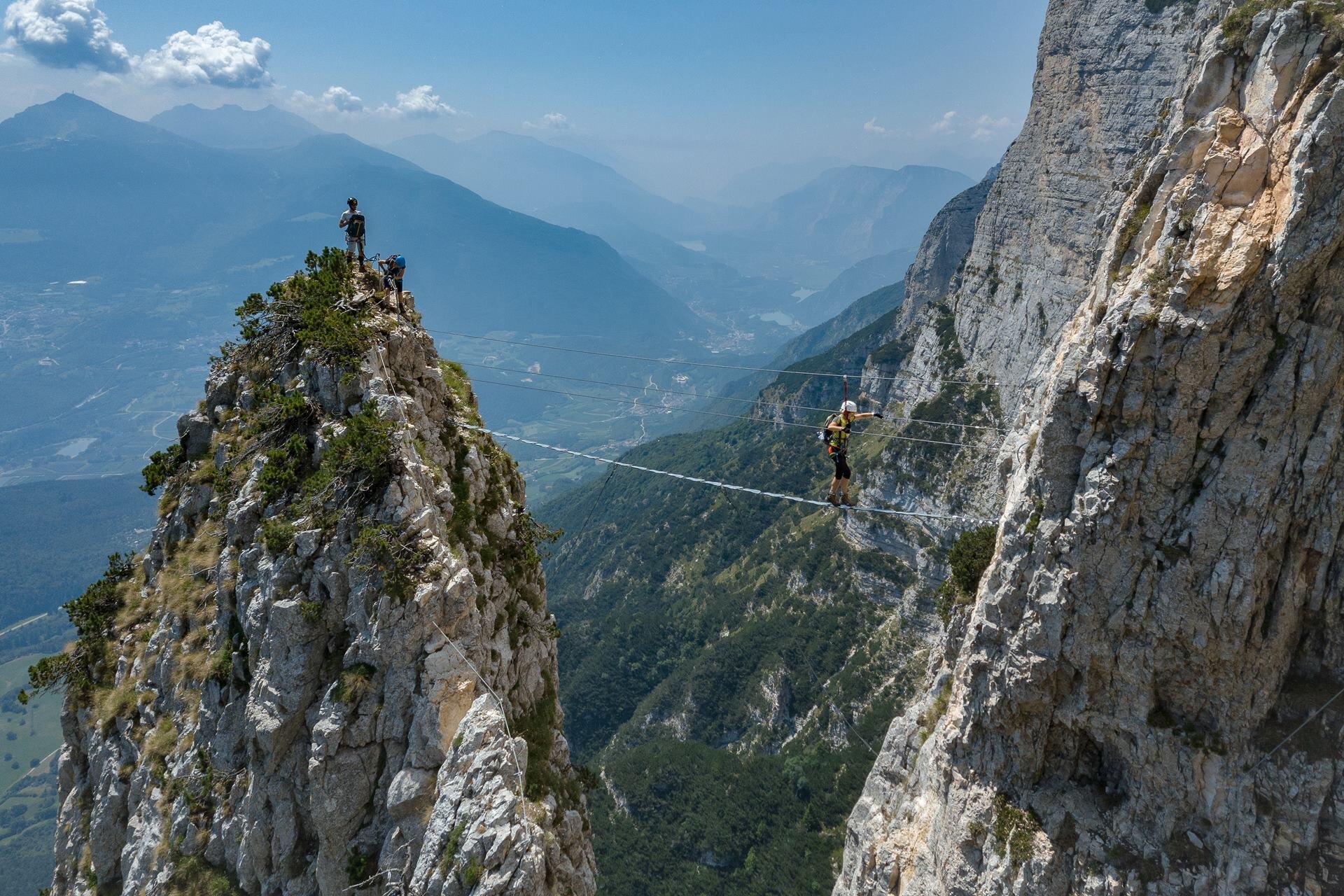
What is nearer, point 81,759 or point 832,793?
point 81,759

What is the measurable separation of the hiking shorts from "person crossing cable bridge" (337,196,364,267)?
1575cm

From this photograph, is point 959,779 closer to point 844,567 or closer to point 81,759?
point 81,759

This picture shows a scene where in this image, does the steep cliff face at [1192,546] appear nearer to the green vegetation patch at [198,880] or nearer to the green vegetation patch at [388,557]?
the green vegetation patch at [388,557]

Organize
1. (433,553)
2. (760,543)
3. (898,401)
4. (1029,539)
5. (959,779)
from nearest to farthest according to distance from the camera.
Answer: (433,553), (1029,539), (959,779), (898,401), (760,543)

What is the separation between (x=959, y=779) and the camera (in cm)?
1944

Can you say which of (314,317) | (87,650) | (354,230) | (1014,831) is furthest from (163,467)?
(1014,831)

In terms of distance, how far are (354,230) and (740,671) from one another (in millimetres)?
70938

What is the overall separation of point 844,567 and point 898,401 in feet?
83.1

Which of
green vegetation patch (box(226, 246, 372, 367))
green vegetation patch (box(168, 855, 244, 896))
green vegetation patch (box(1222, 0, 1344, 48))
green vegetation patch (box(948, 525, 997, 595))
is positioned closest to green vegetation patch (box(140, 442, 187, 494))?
green vegetation patch (box(226, 246, 372, 367))

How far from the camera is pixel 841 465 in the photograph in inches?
745

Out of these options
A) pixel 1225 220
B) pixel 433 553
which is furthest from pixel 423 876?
pixel 1225 220

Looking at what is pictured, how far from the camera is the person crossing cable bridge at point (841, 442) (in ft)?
57.6

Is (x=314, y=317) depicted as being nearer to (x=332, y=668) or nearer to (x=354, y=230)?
(x=354, y=230)

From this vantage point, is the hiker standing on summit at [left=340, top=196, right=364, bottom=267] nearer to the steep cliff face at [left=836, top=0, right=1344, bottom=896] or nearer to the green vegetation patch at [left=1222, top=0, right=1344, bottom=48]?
the steep cliff face at [left=836, top=0, right=1344, bottom=896]
